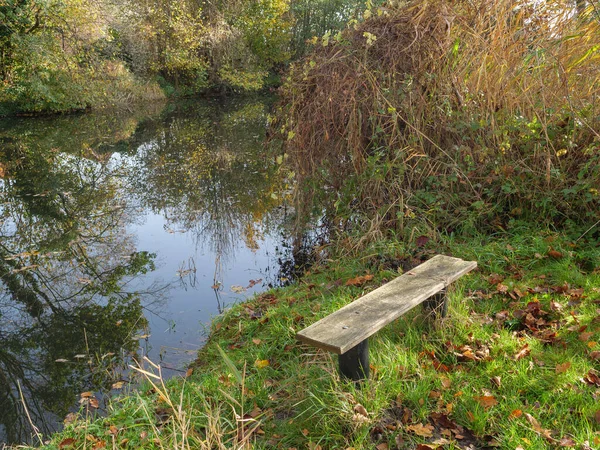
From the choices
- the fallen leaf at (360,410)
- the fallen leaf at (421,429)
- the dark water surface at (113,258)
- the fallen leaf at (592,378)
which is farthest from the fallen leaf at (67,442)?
the fallen leaf at (592,378)

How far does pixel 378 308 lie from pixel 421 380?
20.2 inches

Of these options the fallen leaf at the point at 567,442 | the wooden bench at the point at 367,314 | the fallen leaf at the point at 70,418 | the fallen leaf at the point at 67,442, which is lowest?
the fallen leaf at the point at 567,442

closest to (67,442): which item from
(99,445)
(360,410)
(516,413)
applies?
(99,445)

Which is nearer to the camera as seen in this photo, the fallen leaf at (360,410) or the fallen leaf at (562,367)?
the fallen leaf at (360,410)

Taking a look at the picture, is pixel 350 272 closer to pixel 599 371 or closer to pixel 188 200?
pixel 599 371

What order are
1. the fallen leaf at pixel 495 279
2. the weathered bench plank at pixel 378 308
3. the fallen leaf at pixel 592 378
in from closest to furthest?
the weathered bench plank at pixel 378 308 → the fallen leaf at pixel 592 378 → the fallen leaf at pixel 495 279

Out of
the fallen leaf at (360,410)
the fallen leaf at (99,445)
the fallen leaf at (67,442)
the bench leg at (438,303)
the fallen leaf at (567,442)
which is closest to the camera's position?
the fallen leaf at (567,442)

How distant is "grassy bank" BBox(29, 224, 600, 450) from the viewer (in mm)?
2688

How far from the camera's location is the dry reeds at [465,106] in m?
5.32

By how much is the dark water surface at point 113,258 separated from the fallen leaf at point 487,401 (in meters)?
2.30

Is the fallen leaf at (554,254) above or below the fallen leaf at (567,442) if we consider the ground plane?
above

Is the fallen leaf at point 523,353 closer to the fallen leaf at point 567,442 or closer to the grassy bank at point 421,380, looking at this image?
the grassy bank at point 421,380

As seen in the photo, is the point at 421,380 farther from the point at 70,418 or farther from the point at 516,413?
the point at 70,418

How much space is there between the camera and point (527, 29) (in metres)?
5.75
